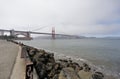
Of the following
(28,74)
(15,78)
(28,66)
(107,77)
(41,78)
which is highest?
(28,66)

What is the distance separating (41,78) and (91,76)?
235 cm

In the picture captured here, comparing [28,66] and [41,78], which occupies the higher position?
[28,66]

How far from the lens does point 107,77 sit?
31.8 ft

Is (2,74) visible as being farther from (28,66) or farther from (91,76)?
(91,76)

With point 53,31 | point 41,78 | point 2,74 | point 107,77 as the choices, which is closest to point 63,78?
point 41,78

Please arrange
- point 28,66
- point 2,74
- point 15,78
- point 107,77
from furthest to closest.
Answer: point 107,77, point 2,74, point 15,78, point 28,66

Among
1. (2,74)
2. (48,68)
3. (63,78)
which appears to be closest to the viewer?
(2,74)

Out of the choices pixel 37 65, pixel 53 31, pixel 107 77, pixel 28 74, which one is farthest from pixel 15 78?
pixel 53 31

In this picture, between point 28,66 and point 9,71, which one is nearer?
point 28,66

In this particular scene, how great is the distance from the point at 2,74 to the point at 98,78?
473cm

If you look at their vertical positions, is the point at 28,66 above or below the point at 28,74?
above

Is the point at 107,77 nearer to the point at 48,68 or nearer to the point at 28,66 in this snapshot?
the point at 48,68

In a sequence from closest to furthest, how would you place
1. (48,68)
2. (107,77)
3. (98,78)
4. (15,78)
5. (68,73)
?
1. (15,78)
2. (68,73)
3. (98,78)
4. (48,68)
5. (107,77)

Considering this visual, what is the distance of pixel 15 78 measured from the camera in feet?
16.7
